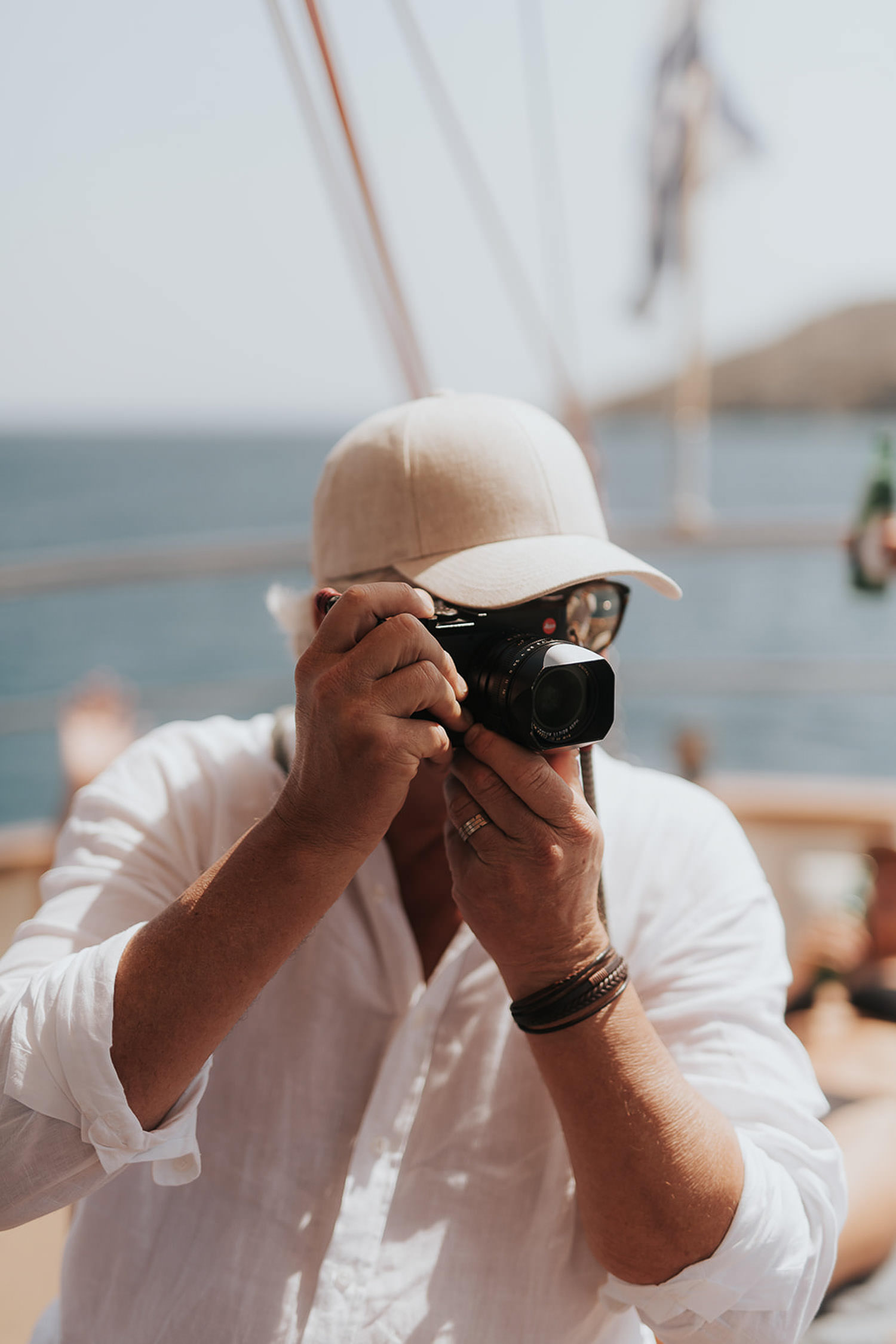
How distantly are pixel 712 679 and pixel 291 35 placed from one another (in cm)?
217

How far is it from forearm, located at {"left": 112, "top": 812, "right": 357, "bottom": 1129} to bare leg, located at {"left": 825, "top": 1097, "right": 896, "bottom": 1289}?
874 millimetres

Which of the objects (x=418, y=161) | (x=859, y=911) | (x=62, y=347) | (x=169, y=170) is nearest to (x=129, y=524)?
(x=62, y=347)

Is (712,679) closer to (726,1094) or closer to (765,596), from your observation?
(726,1094)

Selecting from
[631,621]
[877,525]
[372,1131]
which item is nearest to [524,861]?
[372,1131]

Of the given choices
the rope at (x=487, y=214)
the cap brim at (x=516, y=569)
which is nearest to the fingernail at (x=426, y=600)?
the cap brim at (x=516, y=569)

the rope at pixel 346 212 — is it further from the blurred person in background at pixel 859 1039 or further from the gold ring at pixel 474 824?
the blurred person in background at pixel 859 1039

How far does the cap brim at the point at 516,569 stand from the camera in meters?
0.81

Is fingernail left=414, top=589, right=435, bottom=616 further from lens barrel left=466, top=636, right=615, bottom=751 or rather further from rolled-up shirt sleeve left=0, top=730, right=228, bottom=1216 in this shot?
rolled-up shirt sleeve left=0, top=730, right=228, bottom=1216

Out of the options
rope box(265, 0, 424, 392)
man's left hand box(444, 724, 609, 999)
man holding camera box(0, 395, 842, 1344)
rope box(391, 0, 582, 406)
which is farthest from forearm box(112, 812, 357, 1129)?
rope box(391, 0, 582, 406)

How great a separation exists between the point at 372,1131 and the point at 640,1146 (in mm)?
220

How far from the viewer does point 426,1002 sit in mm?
854

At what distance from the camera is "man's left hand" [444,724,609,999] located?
2.31ft

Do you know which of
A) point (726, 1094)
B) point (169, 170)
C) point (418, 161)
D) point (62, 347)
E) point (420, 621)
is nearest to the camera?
point (420, 621)

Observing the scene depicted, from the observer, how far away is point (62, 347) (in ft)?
78.7
